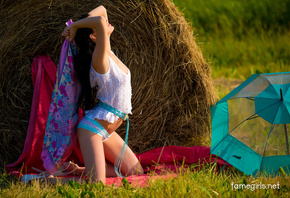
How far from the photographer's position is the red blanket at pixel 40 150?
9.62ft

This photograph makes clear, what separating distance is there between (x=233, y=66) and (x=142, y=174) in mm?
3152

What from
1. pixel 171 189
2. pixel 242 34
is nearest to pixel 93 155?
pixel 171 189

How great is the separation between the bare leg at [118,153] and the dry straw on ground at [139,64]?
432 millimetres

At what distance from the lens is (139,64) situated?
131 inches

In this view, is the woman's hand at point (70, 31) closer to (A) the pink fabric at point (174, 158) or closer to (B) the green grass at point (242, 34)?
(A) the pink fabric at point (174, 158)

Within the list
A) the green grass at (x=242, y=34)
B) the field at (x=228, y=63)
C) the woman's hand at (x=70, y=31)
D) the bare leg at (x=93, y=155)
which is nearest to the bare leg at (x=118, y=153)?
the bare leg at (x=93, y=155)

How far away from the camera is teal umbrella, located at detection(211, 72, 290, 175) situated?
8.70 ft

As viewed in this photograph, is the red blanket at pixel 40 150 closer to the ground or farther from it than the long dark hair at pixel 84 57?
closer to the ground

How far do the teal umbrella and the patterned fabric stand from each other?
1.05 m

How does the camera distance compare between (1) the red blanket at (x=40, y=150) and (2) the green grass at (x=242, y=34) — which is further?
(2) the green grass at (x=242, y=34)

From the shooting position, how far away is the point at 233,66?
5.54 m

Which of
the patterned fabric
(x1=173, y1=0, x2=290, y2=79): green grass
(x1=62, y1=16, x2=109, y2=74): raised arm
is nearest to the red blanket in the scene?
the patterned fabric

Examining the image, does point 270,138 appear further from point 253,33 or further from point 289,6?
point 289,6

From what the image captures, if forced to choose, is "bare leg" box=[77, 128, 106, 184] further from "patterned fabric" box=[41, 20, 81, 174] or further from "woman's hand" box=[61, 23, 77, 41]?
"woman's hand" box=[61, 23, 77, 41]
